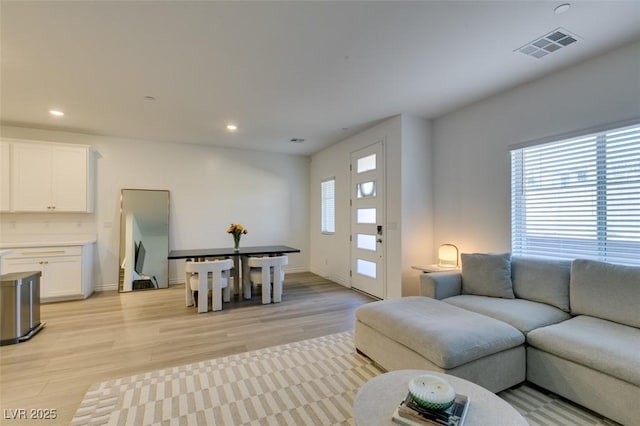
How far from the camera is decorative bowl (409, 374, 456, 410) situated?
120 centimetres

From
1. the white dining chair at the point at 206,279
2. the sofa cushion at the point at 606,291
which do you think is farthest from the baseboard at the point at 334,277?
the sofa cushion at the point at 606,291

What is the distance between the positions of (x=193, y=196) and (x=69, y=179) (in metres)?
1.86

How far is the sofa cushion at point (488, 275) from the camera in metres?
2.77

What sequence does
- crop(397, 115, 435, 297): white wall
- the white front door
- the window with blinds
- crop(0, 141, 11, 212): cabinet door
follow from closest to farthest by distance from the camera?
the window with blinds, crop(397, 115, 435, 297): white wall, crop(0, 141, 11, 212): cabinet door, the white front door

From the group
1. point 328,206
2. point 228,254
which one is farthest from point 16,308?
point 328,206

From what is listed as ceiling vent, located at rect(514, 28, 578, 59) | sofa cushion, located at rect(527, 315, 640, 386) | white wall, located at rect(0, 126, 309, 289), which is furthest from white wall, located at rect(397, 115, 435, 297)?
white wall, located at rect(0, 126, 309, 289)

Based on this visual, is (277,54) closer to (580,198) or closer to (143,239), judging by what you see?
(580,198)

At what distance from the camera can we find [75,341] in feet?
9.59

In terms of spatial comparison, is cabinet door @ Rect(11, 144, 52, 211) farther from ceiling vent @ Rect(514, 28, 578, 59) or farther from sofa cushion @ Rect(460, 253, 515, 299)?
ceiling vent @ Rect(514, 28, 578, 59)

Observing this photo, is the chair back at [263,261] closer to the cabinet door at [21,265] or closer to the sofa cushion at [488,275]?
the sofa cushion at [488,275]

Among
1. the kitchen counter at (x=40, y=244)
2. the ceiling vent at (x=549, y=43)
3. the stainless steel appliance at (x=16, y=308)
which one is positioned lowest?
the stainless steel appliance at (x=16, y=308)

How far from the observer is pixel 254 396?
79.6 inches

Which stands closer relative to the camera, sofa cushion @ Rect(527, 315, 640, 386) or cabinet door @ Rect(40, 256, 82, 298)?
sofa cushion @ Rect(527, 315, 640, 386)

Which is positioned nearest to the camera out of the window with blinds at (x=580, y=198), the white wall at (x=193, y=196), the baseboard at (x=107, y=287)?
the window with blinds at (x=580, y=198)
